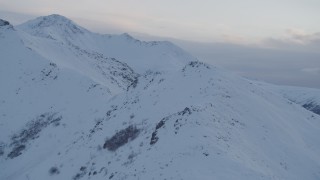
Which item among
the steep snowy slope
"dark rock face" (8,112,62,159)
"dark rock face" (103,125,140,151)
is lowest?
the steep snowy slope

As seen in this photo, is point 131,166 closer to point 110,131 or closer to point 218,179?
point 218,179

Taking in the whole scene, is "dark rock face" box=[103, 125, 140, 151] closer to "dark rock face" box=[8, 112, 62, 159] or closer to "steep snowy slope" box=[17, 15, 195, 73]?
"dark rock face" box=[8, 112, 62, 159]

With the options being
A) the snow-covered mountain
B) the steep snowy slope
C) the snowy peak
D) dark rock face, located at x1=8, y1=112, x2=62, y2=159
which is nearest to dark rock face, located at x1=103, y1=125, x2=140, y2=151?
the snow-covered mountain

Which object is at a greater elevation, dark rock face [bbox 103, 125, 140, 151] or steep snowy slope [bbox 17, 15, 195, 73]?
dark rock face [bbox 103, 125, 140, 151]

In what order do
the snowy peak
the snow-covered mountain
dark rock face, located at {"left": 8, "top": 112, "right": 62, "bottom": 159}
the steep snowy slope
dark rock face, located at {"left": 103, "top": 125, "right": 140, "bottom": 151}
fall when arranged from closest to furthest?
the snow-covered mountain, dark rock face, located at {"left": 103, "top": 125, "right": 140, "bottom": 151}, dark rock face, located at {"left": 8, "top": 112, "right": 62, "bottom": 159}, the steep snowy slope, the snowy peak

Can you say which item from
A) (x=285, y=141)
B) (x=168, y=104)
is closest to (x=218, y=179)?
(x=285, y=141)

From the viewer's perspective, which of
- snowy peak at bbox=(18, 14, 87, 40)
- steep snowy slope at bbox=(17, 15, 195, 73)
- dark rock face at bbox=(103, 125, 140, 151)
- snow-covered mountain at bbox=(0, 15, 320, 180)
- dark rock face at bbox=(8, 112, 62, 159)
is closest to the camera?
snow-covered mountain at bbox=(0, 15, 320, 180)
